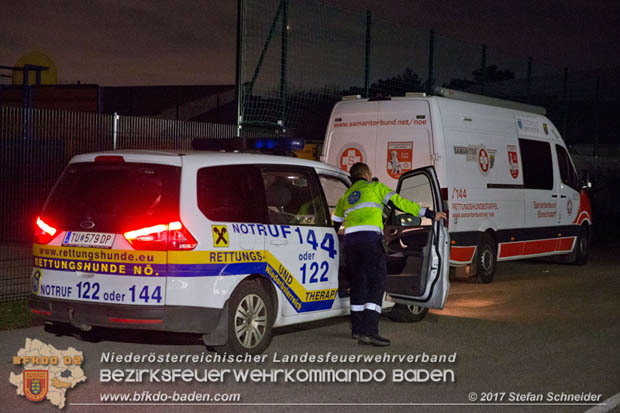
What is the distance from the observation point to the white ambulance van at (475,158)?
11938 mm

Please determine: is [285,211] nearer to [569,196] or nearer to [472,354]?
[472,354]

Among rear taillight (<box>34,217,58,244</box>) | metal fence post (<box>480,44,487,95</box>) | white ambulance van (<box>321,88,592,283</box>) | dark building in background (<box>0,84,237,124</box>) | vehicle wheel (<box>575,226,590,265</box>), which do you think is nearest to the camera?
rear taillight (<box>34,217,58,244</box>)

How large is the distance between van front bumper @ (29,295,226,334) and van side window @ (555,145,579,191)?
32.4 feet

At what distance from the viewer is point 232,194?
743 centimetres

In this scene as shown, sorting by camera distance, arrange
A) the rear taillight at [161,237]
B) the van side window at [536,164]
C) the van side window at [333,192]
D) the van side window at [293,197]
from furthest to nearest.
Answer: the van side window at [536,164] → the van side window at [333,192] → the van side window at [293,197] → the rear taillight at [161,237]

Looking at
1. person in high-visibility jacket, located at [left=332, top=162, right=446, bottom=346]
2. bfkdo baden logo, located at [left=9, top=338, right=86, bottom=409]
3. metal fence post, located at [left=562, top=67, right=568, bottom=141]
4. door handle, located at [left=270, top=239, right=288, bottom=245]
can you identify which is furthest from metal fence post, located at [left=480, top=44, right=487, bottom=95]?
bfkdo baden logo, located at [left=9, top=338, right=86, bottom=409]

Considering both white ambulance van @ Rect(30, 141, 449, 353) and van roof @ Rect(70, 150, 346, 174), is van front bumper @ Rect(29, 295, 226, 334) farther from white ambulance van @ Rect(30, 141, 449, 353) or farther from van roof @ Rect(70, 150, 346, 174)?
van roof @ Rect(70, 150, 346, 174)

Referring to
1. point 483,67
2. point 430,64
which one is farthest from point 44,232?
point 483,67

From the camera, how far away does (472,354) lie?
26.1 feet

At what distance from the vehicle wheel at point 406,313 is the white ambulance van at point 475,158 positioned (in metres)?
2.56

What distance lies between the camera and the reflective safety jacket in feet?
27.0

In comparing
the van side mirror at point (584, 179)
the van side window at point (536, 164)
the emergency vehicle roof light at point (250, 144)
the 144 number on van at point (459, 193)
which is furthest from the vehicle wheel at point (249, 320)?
the van side mirror at point (584, 179)

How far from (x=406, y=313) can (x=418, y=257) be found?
1.01 meters

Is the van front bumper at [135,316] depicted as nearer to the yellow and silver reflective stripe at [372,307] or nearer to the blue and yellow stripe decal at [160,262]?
the blue and yellow stripe decal at [160,262]
